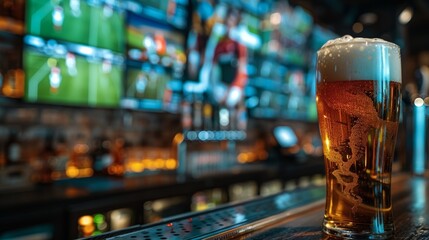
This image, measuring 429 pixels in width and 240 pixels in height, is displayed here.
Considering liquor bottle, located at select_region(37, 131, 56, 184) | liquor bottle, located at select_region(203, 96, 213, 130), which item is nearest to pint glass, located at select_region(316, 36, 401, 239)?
liquor bottle, located at select_region(37, 131, 56, 184)

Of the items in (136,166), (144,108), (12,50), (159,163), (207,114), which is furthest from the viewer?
(207,114)

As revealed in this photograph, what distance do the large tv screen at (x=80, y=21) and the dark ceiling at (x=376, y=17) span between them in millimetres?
1600

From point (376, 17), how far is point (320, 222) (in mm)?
3750

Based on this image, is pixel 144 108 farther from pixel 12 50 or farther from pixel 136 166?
pixel 12 50

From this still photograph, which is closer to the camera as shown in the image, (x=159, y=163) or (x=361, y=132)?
(x=361, y=132)

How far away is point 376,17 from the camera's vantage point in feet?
13.0

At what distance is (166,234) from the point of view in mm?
593

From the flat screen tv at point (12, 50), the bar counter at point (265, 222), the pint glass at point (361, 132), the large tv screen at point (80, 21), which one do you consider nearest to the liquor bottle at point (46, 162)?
the flat screen tv at point (12, 50)

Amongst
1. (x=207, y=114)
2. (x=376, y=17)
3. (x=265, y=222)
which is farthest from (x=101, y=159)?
(x=376, y=17)

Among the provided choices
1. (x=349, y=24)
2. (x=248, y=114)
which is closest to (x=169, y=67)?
(x=248, y=114)

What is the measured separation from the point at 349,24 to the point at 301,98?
3.70 feet

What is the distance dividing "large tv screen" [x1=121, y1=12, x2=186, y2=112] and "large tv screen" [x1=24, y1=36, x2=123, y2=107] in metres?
0.14

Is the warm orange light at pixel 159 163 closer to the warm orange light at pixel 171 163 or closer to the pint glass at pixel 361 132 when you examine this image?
the warm orange light at pixel 171 163

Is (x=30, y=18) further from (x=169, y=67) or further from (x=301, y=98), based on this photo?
(x=301, y=98)
